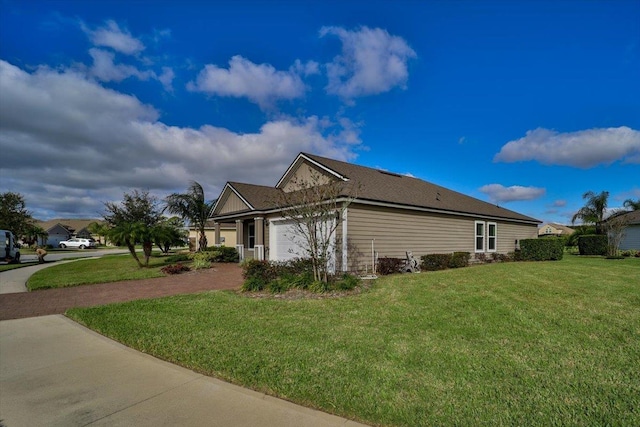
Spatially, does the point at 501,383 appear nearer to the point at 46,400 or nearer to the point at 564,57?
the point at 46,400

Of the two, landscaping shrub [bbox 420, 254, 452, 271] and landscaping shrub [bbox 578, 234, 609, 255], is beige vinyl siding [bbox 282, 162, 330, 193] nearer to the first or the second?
landscaping shrub [bbox 420, 254, 452, 271]

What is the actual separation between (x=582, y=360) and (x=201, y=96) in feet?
53.3

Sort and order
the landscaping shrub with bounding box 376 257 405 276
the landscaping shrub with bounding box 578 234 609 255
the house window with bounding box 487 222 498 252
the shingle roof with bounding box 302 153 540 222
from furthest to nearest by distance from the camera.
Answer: the landscaping shrub with bounding box 578 234 609 255 < the house window with bounding box 487 222 498 252 < the shingle roof with bounding box 302 153 540 222 < the landscaping shrub with bounding box 376 257 405 276

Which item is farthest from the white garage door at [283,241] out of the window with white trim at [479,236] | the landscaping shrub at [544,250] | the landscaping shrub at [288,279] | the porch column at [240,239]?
the landscaping shrub at [544,250]

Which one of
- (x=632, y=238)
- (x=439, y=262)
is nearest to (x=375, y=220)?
(x=439, y=262)

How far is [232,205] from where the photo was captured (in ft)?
65.9

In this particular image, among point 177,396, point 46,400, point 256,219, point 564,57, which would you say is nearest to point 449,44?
point 564,57

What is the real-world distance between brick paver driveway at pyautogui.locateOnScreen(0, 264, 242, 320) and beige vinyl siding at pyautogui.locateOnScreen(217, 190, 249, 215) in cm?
567

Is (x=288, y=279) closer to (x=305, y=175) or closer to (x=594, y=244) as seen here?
(x=305, y=175)

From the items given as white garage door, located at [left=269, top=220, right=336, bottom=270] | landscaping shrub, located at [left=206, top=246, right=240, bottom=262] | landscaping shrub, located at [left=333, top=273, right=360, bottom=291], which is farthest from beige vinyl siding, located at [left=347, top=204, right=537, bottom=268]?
landscaping shrub, located at [left=206, top=246, right=240, bottom=262]

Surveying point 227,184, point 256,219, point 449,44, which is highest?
point 449,44

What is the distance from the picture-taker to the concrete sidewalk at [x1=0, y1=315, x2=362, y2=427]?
3141 mm

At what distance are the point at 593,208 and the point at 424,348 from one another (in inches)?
1513

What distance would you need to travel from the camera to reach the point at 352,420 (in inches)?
120
